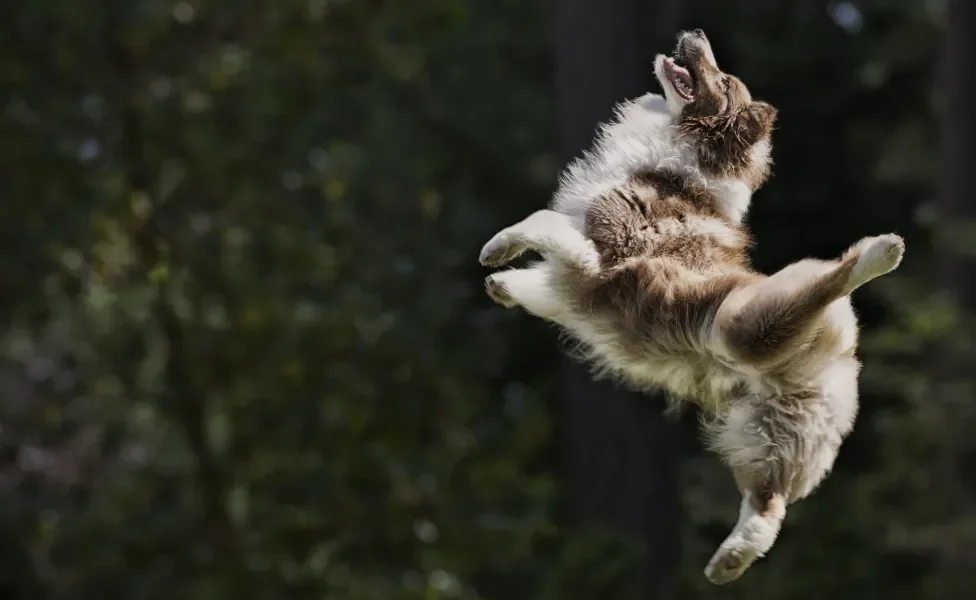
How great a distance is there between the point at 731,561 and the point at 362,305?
6392 mm

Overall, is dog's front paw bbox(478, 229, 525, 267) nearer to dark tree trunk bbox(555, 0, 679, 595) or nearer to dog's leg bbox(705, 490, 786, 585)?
dog's leg bbox(705, 490, 786, 585)

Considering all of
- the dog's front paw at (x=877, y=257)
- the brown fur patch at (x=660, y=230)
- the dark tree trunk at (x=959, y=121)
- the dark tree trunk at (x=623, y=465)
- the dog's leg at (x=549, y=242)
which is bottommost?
the dark tree trunk at (x=623, y=465)

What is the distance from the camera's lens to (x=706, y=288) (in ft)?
5.85

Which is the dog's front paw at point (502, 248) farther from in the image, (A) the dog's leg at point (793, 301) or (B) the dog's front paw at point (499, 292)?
(A) the dog's leg at point (793, 301)

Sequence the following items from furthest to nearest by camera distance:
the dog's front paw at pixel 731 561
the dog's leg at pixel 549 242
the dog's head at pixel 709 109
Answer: the dog's head at pixel 709 109, the dog's leg at pixel 549 242, the dog's front paw at pixel 731 561

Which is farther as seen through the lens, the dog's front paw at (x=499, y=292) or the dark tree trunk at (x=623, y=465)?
the dark tree trunk at (x=623, y=465)

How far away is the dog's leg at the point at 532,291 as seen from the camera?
6.47 feet

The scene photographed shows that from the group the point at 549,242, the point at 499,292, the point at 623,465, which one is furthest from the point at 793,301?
the point at 623,465

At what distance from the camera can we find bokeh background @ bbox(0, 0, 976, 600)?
309 inches

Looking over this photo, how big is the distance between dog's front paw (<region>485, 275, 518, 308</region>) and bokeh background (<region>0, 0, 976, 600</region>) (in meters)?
5.48

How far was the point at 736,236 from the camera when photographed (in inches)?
76.2

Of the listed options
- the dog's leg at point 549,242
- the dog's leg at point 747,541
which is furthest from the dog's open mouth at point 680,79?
the dog's leg at point 747,541

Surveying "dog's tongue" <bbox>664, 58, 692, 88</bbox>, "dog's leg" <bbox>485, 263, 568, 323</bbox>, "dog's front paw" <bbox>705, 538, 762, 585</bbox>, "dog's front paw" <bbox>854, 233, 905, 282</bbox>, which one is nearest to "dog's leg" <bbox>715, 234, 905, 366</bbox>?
"dog's front paw" <bbox>854, 233, 905, 282</bbox>

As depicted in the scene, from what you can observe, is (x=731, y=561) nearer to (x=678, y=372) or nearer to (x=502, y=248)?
(x=678, y=372)
